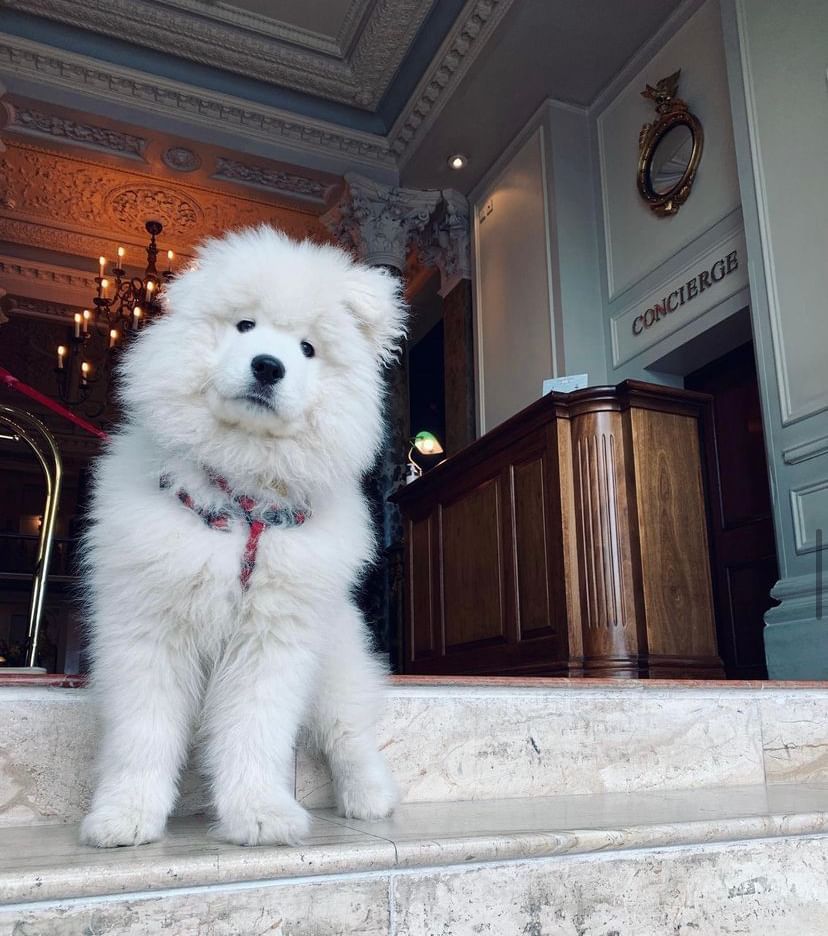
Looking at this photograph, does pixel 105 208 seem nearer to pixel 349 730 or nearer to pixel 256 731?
pixel 349 730

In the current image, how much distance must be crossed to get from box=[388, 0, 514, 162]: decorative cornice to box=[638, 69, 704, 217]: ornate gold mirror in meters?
1.16

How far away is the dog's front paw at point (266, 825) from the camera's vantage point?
4.03ft

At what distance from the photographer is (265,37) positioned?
19.7 feet

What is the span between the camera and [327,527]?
147cm

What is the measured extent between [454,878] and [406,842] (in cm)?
9

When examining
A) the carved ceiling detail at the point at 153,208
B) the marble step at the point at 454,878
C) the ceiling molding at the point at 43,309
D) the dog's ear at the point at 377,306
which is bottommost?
the marble step at the point at 454,878

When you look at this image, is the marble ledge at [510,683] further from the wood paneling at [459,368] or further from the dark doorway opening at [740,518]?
the wood paneling at [459,368]

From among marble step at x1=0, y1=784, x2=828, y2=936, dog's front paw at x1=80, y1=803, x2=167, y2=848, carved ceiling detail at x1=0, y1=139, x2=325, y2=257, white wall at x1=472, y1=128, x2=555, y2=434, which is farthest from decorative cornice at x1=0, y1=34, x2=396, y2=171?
dog's front paw at x1=80, y1=803, x2=167, y2=848

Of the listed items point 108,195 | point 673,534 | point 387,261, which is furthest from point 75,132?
point 673,534

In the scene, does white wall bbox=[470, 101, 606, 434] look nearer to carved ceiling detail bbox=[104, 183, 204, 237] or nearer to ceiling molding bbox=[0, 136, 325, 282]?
ceiling molding bbox=[0, 136, 325, 282]

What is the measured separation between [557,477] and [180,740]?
264 centimetres

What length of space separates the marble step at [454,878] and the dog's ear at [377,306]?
889 millimetres

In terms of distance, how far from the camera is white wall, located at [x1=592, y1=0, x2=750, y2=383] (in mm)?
4746

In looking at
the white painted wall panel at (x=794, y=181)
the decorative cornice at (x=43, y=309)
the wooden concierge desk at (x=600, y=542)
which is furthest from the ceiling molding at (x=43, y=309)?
the white painted wall panel at (x=794, y=181)
